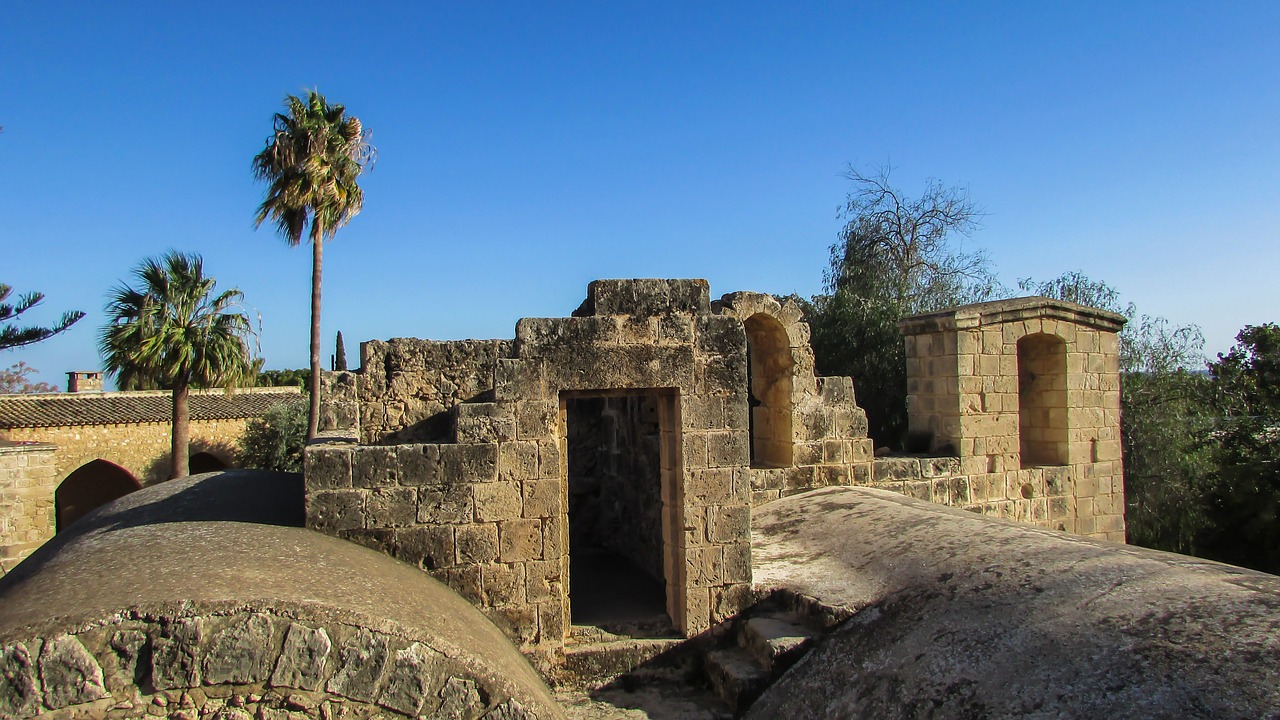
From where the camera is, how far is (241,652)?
3.45 metres

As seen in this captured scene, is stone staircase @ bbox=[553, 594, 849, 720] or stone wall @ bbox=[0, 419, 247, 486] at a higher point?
stone wall @ bbox=[0, 419, 247, 486]

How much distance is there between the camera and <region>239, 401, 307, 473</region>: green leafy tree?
23.7 meters

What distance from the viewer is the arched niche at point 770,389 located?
916cm

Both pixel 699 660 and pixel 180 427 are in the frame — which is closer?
pixel 699 660

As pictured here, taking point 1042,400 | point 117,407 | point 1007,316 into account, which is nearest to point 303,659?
point 1007,316

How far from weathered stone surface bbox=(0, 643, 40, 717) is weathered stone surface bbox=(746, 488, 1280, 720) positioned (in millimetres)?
3566

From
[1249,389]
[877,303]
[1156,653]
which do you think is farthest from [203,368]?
[1249,389]

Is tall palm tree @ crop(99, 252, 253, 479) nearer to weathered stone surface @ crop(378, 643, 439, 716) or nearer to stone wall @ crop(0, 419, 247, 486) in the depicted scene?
stone wall @ crop(0, 419, 247, 486)

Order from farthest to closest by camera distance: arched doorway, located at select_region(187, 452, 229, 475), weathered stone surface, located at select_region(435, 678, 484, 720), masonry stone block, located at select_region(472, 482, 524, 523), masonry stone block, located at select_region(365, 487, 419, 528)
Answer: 1. arched doorway, located at select_region(187, 452, 229, 475)
2. masonry stone block, located at select_region(472, 482, 524, 523)
3. masonry stone block, located at select_region(365, 487, 419, 528)
4. weathered stone surface, located at select_region(435, 678, 484, 720)

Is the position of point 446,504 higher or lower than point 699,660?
higher

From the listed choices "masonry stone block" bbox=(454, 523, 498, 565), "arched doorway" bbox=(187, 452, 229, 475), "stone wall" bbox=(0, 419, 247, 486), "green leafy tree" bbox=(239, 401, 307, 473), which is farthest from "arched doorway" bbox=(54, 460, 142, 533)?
"masonry stone block" bbox=(454, 523, 498, 565)

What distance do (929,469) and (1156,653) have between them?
590 centimetres

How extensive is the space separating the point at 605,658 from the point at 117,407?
75.6 ft

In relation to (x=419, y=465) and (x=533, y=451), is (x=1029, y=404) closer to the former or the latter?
(x=533, y=451)
